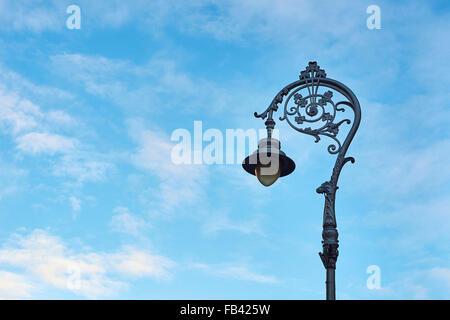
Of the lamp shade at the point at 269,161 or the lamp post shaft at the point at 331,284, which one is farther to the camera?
the lamp shade at the point at 269,161

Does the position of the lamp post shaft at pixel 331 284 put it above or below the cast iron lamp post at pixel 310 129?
below

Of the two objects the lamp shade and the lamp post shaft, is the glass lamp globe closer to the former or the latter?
the lamp shade

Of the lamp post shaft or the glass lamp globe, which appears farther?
the glass lamp globe

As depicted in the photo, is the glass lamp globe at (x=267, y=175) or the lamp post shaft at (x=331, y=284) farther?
the glass lamp globe at (x=267, y=175)

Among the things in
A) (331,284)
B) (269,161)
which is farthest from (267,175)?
(331,284)

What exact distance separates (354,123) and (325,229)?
6.56ft

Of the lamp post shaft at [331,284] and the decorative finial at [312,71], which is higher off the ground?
the decorative finial at [312,71]

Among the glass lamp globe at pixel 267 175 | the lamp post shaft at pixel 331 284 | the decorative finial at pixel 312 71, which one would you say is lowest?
the lamp post shaft at pixel 331 284

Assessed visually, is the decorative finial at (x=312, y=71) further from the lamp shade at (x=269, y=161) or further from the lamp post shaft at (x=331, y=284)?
the lamp post shaft at (x=331, y=284)

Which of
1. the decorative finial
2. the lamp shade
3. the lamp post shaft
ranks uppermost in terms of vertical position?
the decorative finial

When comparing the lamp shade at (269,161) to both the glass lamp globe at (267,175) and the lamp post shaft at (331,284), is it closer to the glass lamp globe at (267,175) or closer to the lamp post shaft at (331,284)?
the glass lamp globe at (267,175)
